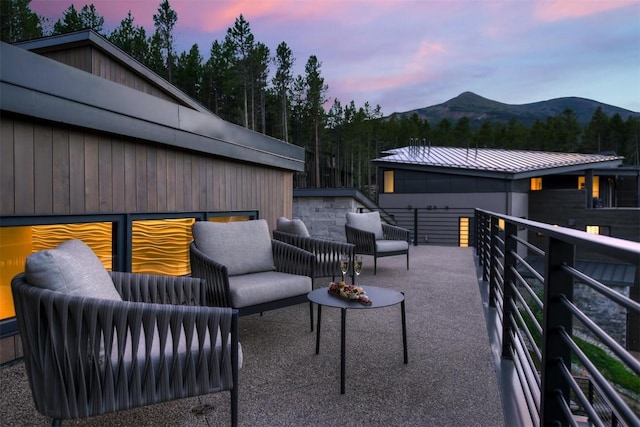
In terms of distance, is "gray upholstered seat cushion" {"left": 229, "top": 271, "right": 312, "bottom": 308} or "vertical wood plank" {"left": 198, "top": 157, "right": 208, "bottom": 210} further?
"vertical wood plank" {"left": 198, "top": 157, "right": 208, "bottom": 210}

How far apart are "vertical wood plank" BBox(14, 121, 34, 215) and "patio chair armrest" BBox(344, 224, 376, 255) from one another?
416 cm

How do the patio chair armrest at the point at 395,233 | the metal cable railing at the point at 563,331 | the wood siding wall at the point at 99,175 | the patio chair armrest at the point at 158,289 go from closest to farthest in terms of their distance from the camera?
the metal cable railing at the point at 563,331
the patio chair armrest at the point at 158,289
the wood siding wall at the point at 99,175
the patio chair armrest at the point at 395,233

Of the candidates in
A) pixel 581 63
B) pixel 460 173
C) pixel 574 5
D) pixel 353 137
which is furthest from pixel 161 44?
pixel 581 63

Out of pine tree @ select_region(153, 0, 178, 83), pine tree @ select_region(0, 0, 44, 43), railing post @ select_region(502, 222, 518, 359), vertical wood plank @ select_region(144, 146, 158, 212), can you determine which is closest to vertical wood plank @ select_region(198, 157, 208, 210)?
vertical wood plank @ select_region(144, 146, 158, 212)

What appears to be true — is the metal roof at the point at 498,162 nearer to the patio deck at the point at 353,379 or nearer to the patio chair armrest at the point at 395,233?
the patio chair armrest at the point at 395,233

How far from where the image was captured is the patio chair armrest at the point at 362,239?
5.82 metres

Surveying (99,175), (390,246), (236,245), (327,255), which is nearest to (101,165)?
(99,175)

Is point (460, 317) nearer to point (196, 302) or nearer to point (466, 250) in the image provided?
point (196, 302)

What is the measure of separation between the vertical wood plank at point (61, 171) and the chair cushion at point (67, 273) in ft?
3.94

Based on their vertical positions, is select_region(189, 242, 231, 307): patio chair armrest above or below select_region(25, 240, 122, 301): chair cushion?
below

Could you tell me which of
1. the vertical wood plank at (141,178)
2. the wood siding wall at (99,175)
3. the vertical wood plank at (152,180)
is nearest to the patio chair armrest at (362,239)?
the wood siding wall at (99,175)

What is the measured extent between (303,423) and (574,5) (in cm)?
1410

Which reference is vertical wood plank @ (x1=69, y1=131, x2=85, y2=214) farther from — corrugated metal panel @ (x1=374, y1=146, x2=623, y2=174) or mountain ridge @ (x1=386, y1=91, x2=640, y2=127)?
mountain ridge @ (x1=386, y1=91, x2=640, y2=127)

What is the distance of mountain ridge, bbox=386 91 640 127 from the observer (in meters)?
127
